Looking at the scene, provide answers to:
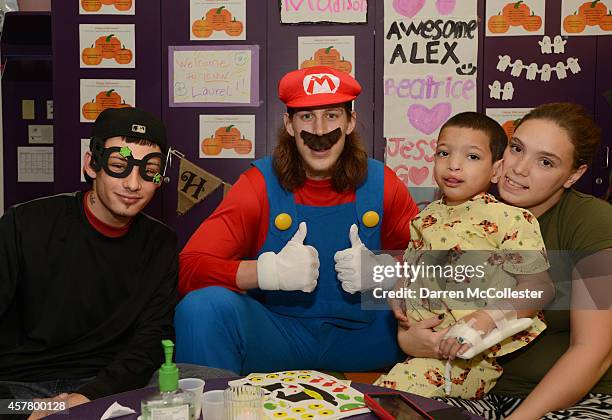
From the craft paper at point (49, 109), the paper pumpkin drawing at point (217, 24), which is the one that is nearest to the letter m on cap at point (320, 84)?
the paper pumpkin drawing at point (217, 24)

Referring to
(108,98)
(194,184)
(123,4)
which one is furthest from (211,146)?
(123,4)

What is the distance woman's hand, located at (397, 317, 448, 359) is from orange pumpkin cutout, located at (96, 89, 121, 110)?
2.27 meters

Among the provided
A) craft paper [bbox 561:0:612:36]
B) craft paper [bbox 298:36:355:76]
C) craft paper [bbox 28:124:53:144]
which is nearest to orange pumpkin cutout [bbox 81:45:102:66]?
craft paper [bbox 28:124:53:144]

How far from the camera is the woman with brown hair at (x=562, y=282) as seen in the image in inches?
54.5

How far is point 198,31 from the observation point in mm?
3176

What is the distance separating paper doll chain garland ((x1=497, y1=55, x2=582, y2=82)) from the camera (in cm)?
309

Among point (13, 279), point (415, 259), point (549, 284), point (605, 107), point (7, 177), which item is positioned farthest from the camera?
point (7, 177)

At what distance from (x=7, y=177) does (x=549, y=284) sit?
12.3ft

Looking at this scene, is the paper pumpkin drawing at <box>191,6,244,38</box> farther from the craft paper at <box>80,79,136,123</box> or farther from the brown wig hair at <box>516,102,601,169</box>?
the brown wig hair at <box>516,102,601,169</box>

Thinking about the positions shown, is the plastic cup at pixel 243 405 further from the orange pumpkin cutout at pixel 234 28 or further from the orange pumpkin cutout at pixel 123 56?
the orange pumpkin cutout at pixel 123 56

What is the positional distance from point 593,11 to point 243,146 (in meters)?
2.02

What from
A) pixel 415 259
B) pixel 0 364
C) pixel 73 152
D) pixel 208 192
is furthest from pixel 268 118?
pixel 0 364

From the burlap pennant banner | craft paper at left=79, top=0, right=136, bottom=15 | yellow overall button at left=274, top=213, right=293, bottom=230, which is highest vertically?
craft paper at left=79, top=0, right=136, bottom=15

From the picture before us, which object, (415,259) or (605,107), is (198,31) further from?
(605,107)
